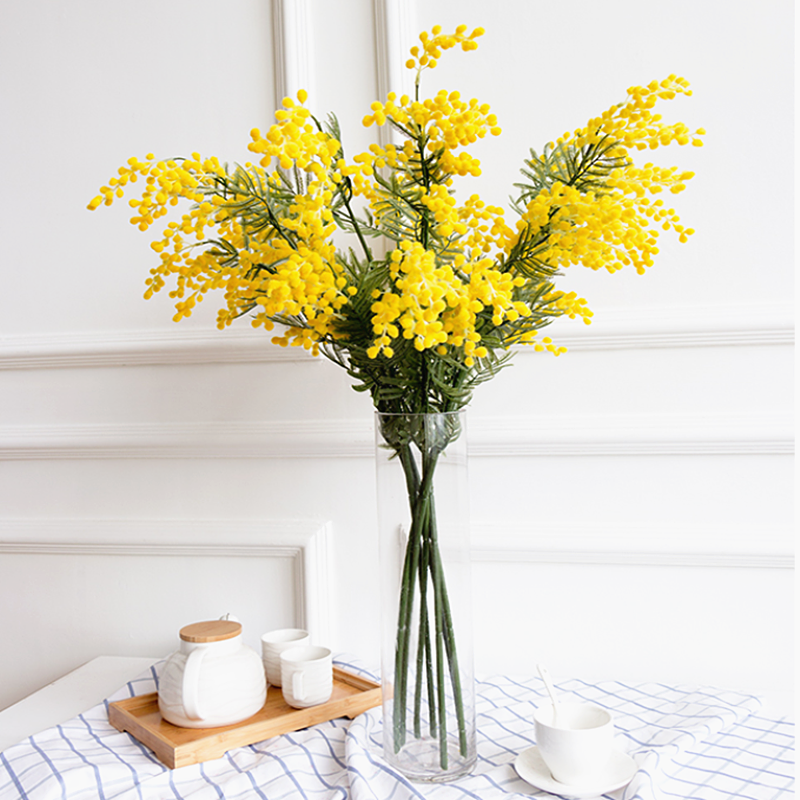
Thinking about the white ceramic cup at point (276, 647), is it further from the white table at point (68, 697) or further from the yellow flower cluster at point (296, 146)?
the yellow flower cluster at point (296, 146)

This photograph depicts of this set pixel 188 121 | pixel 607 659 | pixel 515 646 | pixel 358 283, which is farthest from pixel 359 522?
pixel 188 121

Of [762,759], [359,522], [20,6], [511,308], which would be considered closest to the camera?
[511,308]

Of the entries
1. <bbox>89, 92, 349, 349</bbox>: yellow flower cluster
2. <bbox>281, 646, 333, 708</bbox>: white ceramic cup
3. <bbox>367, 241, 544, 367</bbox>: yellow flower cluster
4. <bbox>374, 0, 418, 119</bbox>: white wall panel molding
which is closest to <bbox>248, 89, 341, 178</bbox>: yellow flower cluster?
<bbox>89, 92, 349, 349</bbox>: yellow flower cluster

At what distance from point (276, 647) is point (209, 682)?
0.15 m

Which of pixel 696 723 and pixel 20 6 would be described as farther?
pixel 20 6

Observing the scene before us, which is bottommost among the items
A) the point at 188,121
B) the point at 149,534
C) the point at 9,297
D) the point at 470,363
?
the point at 149,534

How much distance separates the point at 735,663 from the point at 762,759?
28 cm

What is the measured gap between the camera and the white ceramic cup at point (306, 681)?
94cm

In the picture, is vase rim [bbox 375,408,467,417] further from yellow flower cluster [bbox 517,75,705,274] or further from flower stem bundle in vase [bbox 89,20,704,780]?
yellow flower cluster [bbox 517,75,705,274]

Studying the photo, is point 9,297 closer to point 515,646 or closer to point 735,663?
point 515,646

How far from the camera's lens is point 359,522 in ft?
3.98

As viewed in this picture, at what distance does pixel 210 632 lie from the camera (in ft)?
2.99

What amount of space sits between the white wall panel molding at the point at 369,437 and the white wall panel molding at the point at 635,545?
0.11m

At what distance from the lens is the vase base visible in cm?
81
